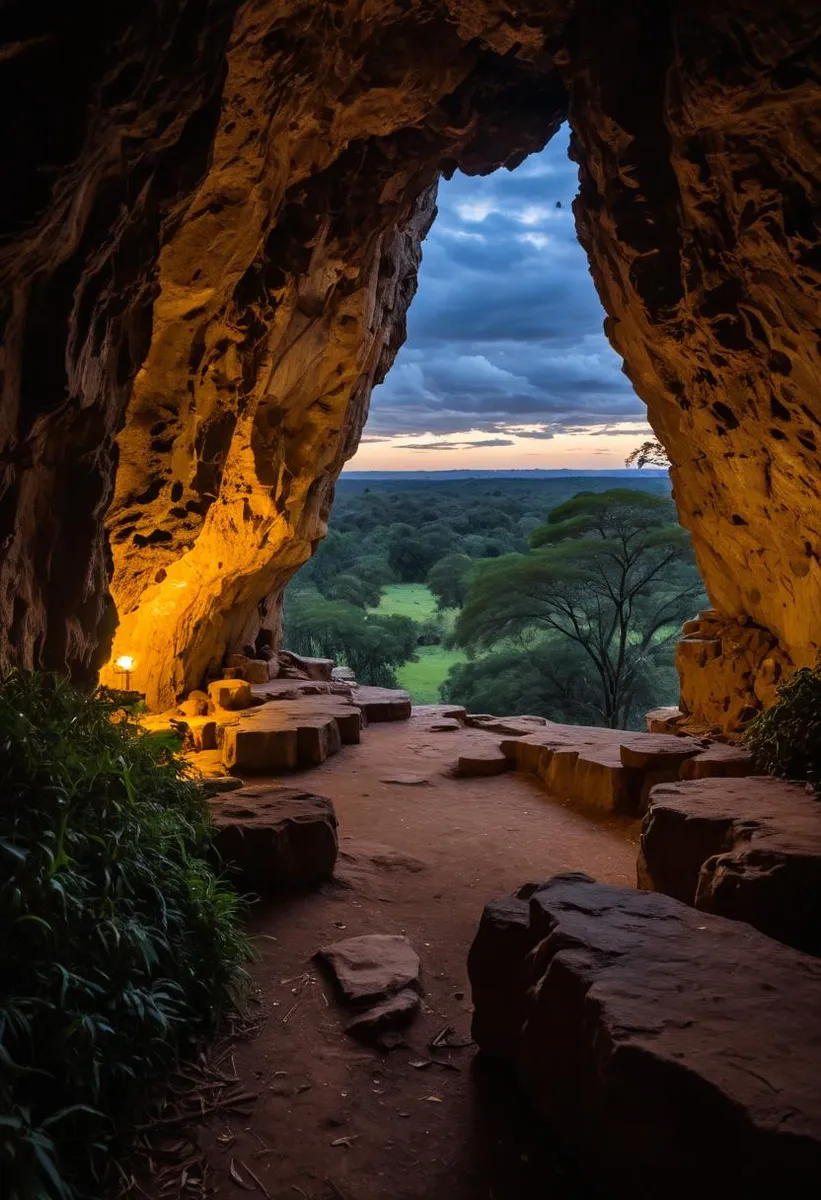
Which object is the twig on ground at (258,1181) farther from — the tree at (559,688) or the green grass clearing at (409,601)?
the green grass clearing at (409,601)

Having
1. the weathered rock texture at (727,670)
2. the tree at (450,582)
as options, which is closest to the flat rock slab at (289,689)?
the weathered rock texture at (727,670)

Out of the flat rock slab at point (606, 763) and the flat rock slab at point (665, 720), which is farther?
the flat rock slab at point (665, 720)

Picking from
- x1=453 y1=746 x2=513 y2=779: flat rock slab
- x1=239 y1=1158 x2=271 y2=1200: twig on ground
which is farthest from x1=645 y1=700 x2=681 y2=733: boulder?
x1=239 y1=1158 x2=271 y2=1200: twig on ground

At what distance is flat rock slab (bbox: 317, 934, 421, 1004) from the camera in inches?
152

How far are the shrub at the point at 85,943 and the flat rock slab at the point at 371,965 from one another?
21.5 inches

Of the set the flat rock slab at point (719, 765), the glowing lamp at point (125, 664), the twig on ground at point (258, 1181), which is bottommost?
the twig on ground at point (258, 1181)

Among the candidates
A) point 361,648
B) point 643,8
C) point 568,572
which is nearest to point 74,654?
point 643,8

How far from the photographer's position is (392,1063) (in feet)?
11.2

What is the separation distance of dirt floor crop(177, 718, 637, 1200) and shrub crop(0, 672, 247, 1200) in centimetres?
41

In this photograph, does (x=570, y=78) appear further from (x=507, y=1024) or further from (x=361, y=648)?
(x=361, y=648)

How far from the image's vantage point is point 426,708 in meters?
13.5

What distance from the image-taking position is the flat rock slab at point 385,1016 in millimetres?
3607

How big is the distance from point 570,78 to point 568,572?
1204cm

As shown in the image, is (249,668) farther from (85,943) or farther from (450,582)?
(450,582)
